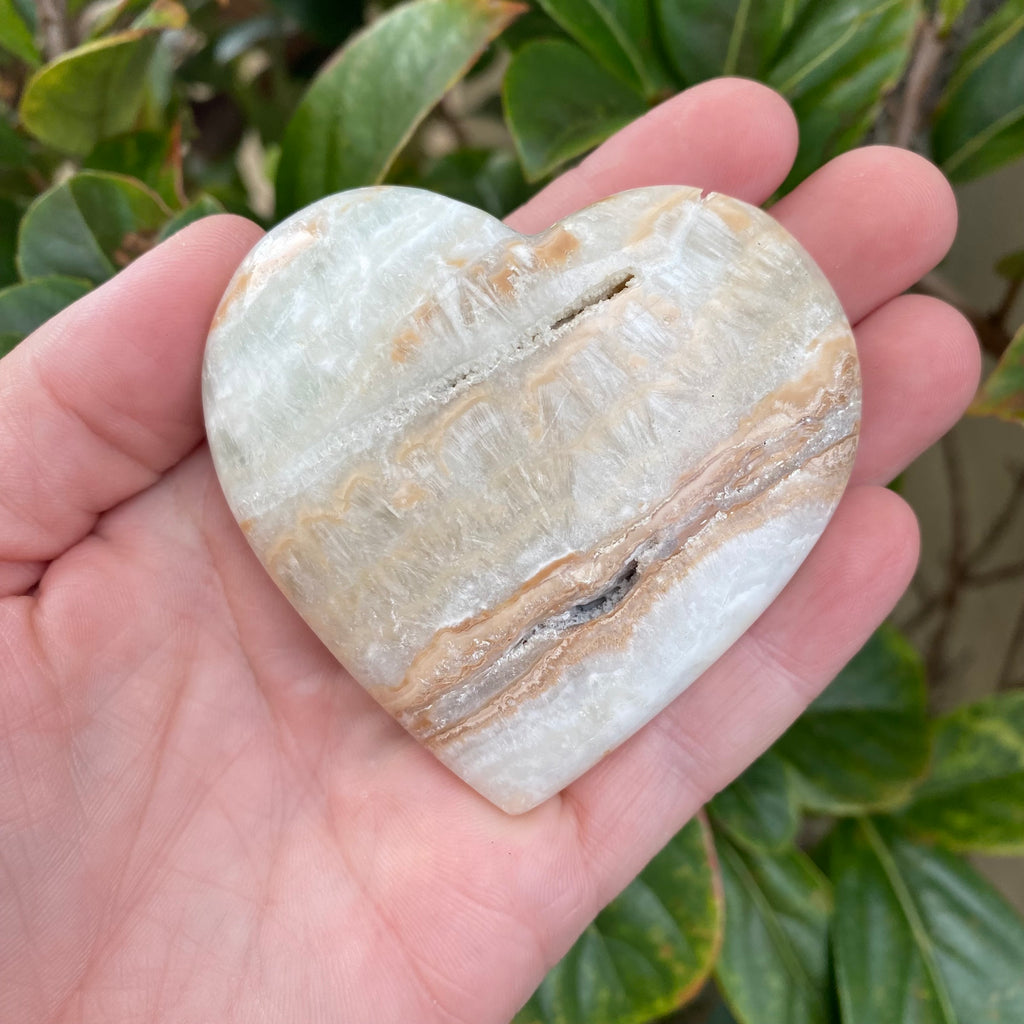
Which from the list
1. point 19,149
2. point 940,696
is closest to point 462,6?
point 19,149

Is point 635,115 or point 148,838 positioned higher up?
point 635,115

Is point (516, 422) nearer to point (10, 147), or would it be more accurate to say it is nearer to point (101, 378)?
point (101, 378)

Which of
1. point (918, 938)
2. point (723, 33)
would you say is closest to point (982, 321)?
point (723, 33)

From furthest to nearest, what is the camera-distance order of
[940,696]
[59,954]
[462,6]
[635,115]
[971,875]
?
[940,696] → [971,875] → [635,115] → [462,6] → [59,954]

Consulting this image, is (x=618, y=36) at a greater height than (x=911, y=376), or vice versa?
(x=618, y=36)

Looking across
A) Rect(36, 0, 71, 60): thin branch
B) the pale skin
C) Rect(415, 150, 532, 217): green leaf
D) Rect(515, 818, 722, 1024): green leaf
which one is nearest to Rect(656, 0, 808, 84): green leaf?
the pale skin

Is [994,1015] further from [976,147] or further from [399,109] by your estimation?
[399,109]

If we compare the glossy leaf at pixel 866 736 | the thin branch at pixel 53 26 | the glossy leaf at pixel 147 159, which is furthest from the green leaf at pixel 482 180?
the glossy leaf at pixel 866 736
